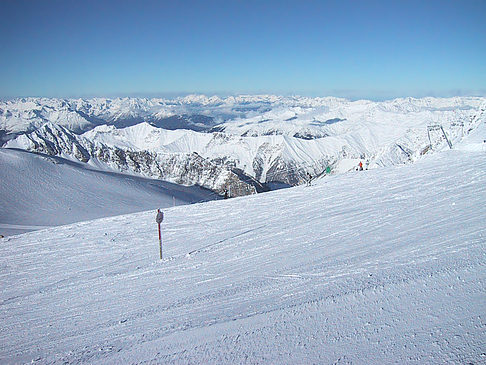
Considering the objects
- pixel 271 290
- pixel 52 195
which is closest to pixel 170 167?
pixel 52 195

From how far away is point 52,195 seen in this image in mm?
42562

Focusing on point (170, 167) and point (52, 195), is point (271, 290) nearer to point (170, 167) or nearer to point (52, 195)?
point (52, 195)

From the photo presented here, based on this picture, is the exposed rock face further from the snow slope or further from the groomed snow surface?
the groomed snow surface

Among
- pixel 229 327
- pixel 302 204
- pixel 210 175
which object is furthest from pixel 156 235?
pixel 210 175

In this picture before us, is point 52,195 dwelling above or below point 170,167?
above

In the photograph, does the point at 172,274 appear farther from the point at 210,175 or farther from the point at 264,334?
the point at 210,175

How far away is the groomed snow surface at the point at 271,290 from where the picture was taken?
189 inches

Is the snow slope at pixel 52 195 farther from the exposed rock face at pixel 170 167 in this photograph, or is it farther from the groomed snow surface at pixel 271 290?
the exposed rock face at pixel 170 167

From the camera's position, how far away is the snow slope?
3291cm

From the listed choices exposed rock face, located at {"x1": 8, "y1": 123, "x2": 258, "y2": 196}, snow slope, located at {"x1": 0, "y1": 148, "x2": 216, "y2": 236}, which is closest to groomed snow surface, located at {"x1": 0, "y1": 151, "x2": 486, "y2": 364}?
snow slope, located at {"x1": 0, "y1": 148, "x2": 216, "y2": 236}

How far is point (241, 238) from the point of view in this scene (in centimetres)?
1155

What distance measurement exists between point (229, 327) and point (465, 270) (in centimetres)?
445

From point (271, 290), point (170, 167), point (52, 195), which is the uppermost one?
point (271, 290)

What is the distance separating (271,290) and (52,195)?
142 feet
